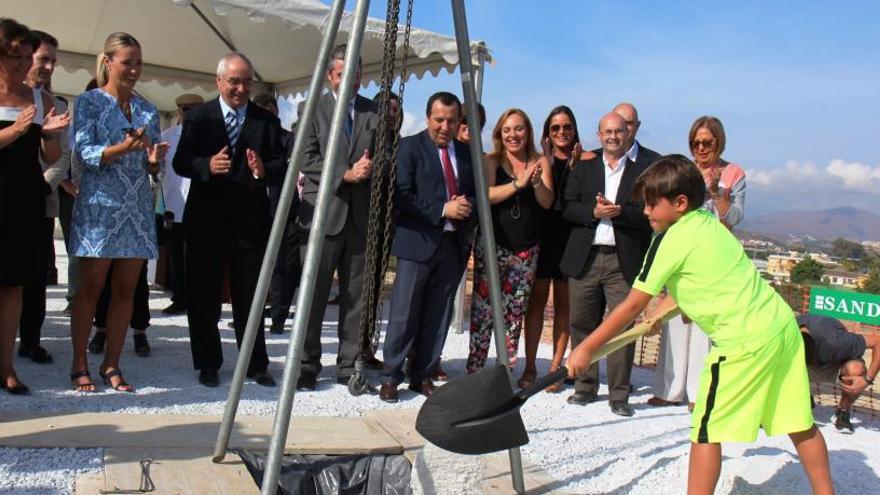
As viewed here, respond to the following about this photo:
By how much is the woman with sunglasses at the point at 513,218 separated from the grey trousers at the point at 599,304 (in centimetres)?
37

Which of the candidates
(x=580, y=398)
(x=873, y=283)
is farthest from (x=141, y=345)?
(x=873, y=283)

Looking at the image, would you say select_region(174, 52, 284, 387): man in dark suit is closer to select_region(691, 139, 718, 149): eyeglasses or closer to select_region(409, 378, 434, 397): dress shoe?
select_region(409, 378, 434, 397): dress shoe

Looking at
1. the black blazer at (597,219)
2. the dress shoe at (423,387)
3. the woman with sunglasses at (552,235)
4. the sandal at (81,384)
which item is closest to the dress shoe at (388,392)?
the dress shoe at (423,387)

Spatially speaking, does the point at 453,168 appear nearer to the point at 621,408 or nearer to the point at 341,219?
the point at 341,219

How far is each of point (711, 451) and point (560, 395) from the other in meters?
2.58

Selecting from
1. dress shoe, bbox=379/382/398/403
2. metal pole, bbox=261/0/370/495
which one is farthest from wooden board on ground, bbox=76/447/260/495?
dress shoe, bbox=379/382/398/403

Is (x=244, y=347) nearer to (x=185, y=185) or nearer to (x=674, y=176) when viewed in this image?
(x=674, y=176)

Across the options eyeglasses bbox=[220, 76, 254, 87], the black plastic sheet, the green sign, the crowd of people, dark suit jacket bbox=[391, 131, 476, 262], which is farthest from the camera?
the green sign

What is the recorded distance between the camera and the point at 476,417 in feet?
9.11

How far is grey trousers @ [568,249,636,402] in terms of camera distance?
16.6 ft

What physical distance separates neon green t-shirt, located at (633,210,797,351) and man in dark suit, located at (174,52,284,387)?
258cm

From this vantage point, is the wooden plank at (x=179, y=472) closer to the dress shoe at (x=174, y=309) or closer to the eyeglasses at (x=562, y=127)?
the eyeglasses at (x=562, y=127)

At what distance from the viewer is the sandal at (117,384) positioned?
439cm

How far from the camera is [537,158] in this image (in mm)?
5367
